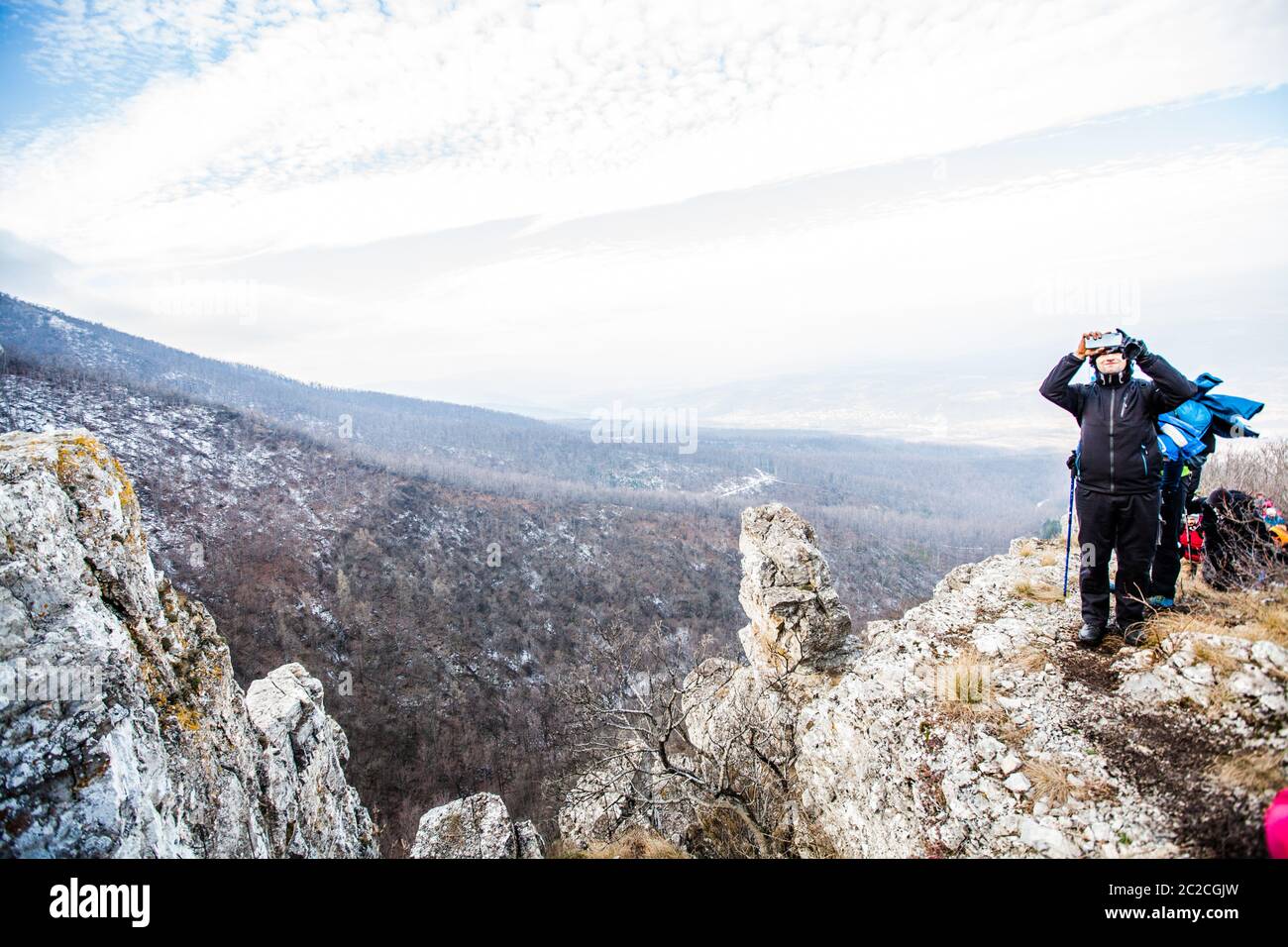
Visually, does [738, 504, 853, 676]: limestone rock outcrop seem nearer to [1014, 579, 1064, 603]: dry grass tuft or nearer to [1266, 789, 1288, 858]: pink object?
[1014, 579, 1064, 603]: dry grass tuft

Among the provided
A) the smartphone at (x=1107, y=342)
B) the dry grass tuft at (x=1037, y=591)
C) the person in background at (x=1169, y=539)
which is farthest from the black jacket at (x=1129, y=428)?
the dry grass tuft at (x=1037, y=591)

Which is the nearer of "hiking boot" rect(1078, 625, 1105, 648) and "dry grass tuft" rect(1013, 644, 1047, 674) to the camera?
"hiking boot" rect(1078, 625, 1105, 648)

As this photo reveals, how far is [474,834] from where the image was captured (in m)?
15.9

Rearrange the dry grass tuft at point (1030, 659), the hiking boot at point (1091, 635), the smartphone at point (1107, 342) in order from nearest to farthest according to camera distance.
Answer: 1. the smartphone at point (1107, 342)
2. the hiking boot at point (1091, 635)
3. the dry grass tuft at point (1030, 659)

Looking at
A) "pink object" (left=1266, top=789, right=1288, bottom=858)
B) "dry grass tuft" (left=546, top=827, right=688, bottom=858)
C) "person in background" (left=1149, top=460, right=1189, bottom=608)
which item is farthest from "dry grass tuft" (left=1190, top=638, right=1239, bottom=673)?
"dry grass tuft" (left=546, top=827, right=688, bottom=858)

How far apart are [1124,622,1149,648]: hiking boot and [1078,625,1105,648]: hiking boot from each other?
29cm

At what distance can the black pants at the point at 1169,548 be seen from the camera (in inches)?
262

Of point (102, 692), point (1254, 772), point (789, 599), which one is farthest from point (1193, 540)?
point (102, 692)

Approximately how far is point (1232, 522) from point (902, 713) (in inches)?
205

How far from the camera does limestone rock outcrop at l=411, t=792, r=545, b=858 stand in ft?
51.2

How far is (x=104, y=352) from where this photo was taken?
146000 mm

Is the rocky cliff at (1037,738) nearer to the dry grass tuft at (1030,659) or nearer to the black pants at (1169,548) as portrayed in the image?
the dry grass tuft at (1030,659)

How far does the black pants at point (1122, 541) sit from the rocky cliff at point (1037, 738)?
0.42 metres

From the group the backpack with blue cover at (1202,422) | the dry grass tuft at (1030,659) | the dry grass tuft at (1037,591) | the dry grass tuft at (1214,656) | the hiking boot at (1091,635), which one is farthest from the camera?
the dry grass tuft at (1037,591)
